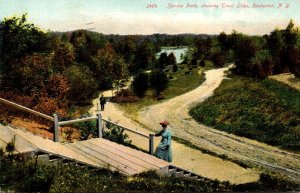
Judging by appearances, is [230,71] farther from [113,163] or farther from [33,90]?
[113,163]

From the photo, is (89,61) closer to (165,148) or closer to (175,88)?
(175,88)

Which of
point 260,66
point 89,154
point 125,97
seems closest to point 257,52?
point 260,66

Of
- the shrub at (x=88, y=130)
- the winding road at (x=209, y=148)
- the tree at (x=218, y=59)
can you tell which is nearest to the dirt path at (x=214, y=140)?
the winding road at (x=209, y=148)

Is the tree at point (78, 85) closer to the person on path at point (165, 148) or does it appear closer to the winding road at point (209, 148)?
the winding road at point (209, 148)

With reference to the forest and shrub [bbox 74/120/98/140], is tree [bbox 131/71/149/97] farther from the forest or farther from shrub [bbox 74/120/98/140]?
shrub [bbox 74/120/98/140]

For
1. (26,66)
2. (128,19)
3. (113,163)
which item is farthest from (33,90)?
(113,163)

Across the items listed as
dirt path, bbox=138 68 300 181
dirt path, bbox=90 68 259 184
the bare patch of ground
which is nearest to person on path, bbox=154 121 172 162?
dirt path, bbox=90 68 259 184
